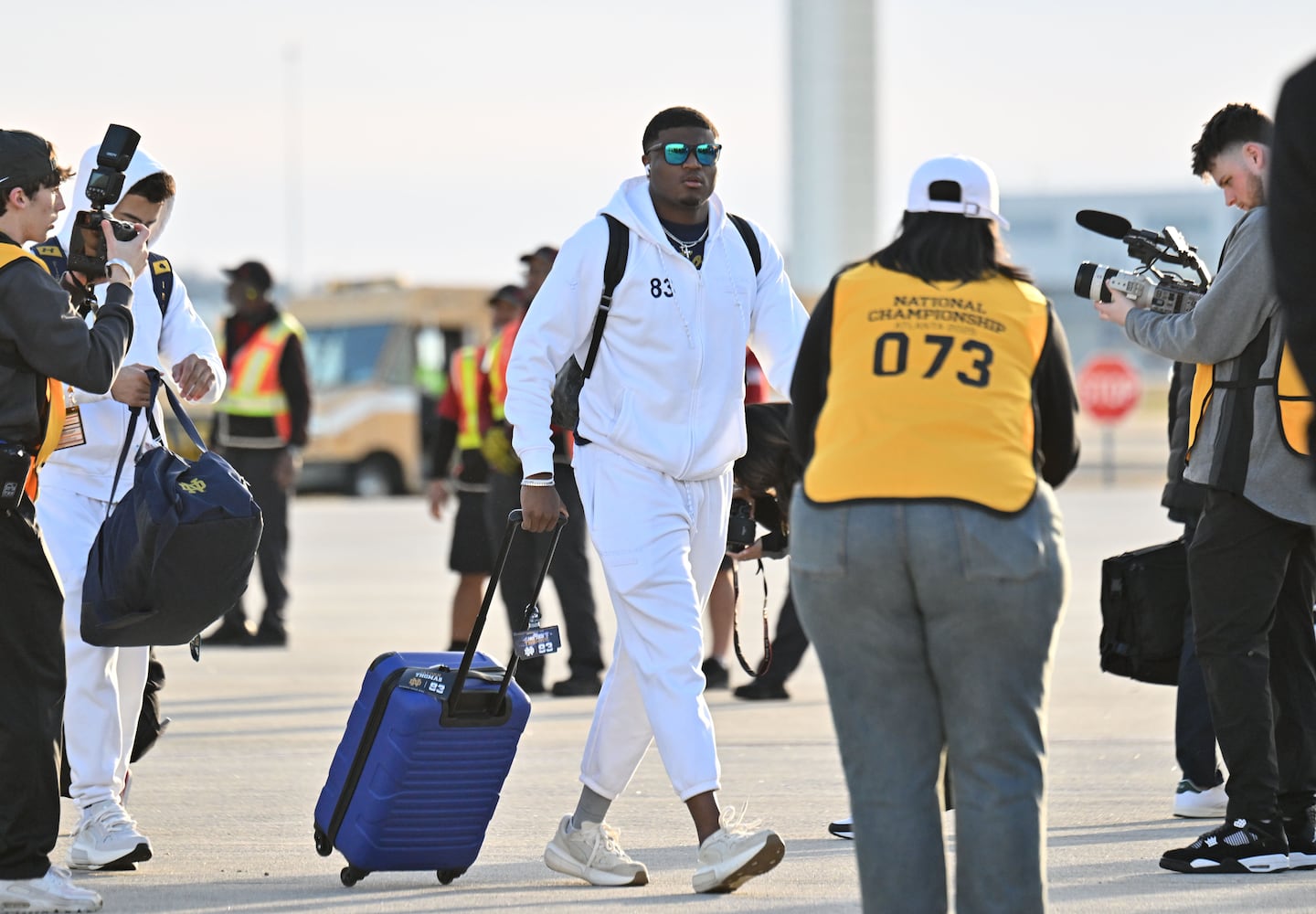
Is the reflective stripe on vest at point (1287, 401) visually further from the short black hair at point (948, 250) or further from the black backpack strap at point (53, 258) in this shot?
the black backpack strap at point (53, 258)

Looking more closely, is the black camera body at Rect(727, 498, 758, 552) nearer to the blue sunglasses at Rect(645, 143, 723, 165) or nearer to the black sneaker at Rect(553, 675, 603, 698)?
the blue sunglasses at Rect(645, 143, 723, 165)

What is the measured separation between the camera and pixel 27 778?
4949 millimetres

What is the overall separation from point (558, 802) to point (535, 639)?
1.48 metres

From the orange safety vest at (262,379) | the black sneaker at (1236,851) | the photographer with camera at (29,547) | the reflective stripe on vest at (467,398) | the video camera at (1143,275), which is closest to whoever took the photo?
the photographer with camera at (29,547)

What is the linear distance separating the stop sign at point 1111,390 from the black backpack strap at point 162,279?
27661 mm

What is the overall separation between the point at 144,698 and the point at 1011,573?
11.0 ft

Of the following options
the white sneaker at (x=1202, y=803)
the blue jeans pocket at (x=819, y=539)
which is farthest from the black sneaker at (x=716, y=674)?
the blue jeans pocket at (x=819, y=539)

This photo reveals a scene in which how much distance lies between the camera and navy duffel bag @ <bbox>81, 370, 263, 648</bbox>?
5.21 metres

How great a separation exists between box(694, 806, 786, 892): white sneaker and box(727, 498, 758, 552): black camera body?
3.31 ft

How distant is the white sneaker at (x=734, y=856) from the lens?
16.8 feet

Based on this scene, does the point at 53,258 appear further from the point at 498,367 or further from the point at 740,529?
the point at 498,367

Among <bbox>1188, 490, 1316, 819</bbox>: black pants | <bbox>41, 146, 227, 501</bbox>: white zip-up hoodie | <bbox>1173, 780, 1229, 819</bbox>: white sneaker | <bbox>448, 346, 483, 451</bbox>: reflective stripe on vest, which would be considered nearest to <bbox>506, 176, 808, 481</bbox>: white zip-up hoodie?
<bbox>41, 146, 227, 501</bbox>: white zip-up hoodie

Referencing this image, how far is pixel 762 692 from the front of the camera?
9.41 meters

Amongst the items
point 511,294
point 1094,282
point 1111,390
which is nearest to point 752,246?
point 1094,282
